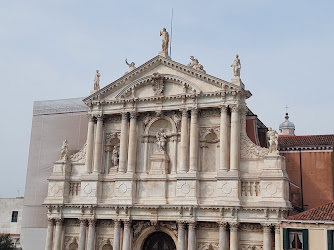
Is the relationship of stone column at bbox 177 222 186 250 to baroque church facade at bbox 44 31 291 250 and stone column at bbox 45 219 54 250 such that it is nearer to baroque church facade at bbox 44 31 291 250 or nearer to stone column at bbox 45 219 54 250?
baroque church facade at bbox 44 31 291 250

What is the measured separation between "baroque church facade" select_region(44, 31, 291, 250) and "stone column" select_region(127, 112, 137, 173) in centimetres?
5

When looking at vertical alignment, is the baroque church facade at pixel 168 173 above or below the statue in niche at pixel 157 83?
below

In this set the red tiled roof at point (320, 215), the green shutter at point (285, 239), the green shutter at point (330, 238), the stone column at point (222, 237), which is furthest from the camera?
the stone column at point (222, 237)

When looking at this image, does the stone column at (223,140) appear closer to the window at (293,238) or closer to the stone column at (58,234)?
the window at (293,238)

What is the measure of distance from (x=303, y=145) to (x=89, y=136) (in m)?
11.4

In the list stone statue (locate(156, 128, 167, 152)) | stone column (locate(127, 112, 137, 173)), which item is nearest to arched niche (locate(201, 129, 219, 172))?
stone statue (locate(156, 128, 167, 152))

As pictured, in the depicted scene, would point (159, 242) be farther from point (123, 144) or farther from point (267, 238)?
point (267, 238)

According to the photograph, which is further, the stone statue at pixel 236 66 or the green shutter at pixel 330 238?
the stone statue at pixel 236 66

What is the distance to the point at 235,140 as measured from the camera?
23234 millimetres

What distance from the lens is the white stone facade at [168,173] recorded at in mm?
22453

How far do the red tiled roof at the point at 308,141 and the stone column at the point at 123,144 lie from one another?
8.38 metres

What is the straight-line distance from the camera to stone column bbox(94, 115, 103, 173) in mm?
25837

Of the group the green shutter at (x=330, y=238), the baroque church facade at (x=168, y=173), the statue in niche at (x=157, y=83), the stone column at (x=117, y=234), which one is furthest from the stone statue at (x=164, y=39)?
the green shutter at (x=330, y=238)

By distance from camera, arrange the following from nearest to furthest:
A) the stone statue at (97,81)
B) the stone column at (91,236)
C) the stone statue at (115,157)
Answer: the stone column at (91,236) < the stone statue at (115,157) < the stone statue at (97,81)
